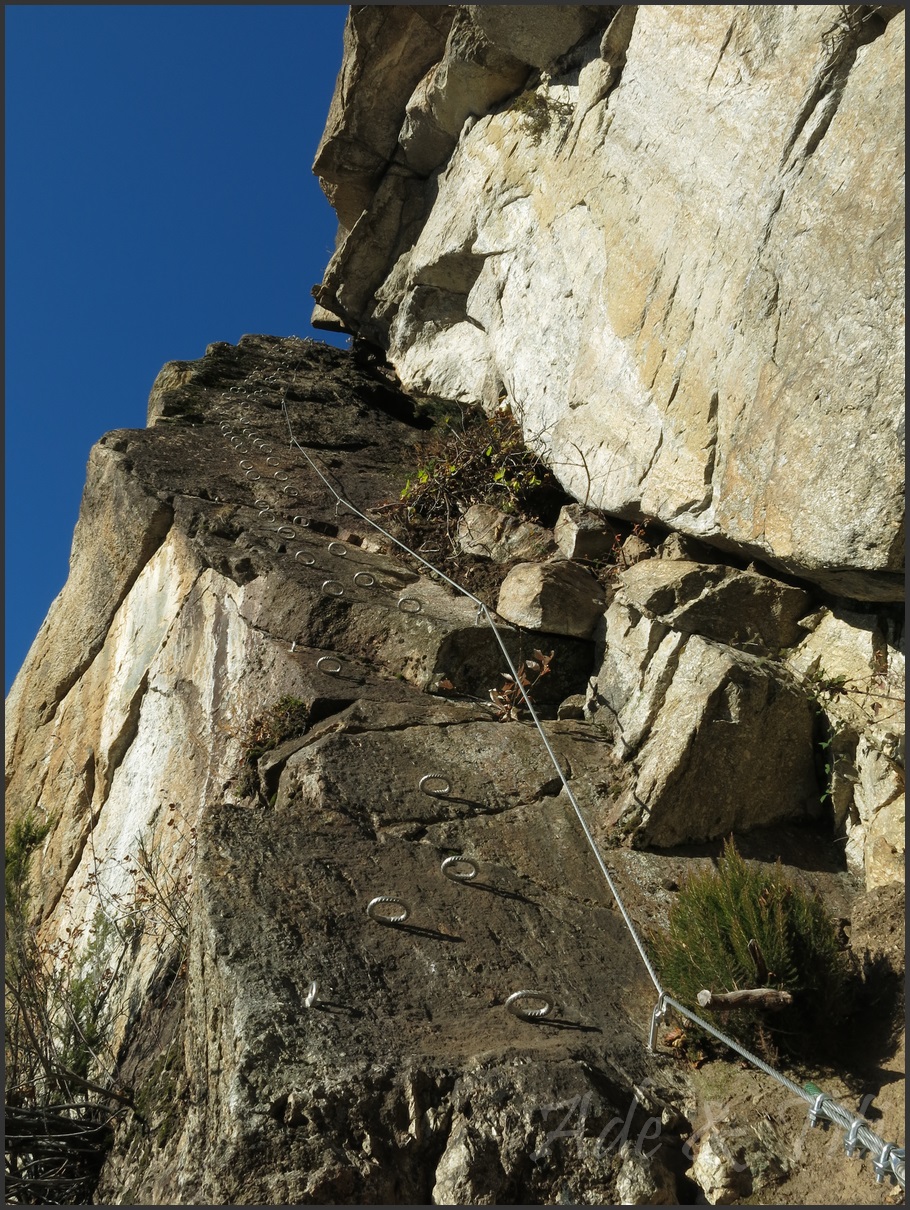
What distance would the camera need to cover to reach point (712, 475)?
603 centimetres

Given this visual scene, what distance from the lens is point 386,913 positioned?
4.15 metres

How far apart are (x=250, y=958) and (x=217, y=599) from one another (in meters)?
3.85

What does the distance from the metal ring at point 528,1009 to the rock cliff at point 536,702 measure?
0.01m

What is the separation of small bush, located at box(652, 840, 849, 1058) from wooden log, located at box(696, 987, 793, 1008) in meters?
0.09

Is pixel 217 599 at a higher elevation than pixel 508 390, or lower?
lower

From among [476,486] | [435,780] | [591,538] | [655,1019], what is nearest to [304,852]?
[435,780]

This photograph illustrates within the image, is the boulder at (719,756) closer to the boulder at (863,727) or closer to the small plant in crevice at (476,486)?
the boulder at (863,727)

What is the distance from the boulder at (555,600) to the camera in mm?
6453

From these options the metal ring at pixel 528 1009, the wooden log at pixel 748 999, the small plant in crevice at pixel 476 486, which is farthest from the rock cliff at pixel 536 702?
the wooden log at pixel 748 999

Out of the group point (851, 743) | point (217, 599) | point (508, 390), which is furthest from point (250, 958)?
point (508, 390)

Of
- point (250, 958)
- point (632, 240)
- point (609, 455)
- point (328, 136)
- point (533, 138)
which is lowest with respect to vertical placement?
point (250, 958)

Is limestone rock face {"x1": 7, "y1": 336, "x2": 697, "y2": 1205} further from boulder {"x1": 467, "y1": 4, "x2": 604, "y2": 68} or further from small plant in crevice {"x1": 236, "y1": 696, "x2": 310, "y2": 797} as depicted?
boulder {"x1": 467, "y1": 4, "x2": 604, "y2": 68}

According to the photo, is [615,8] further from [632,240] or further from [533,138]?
[632,240]

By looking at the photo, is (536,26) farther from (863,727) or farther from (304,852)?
(304,852)
